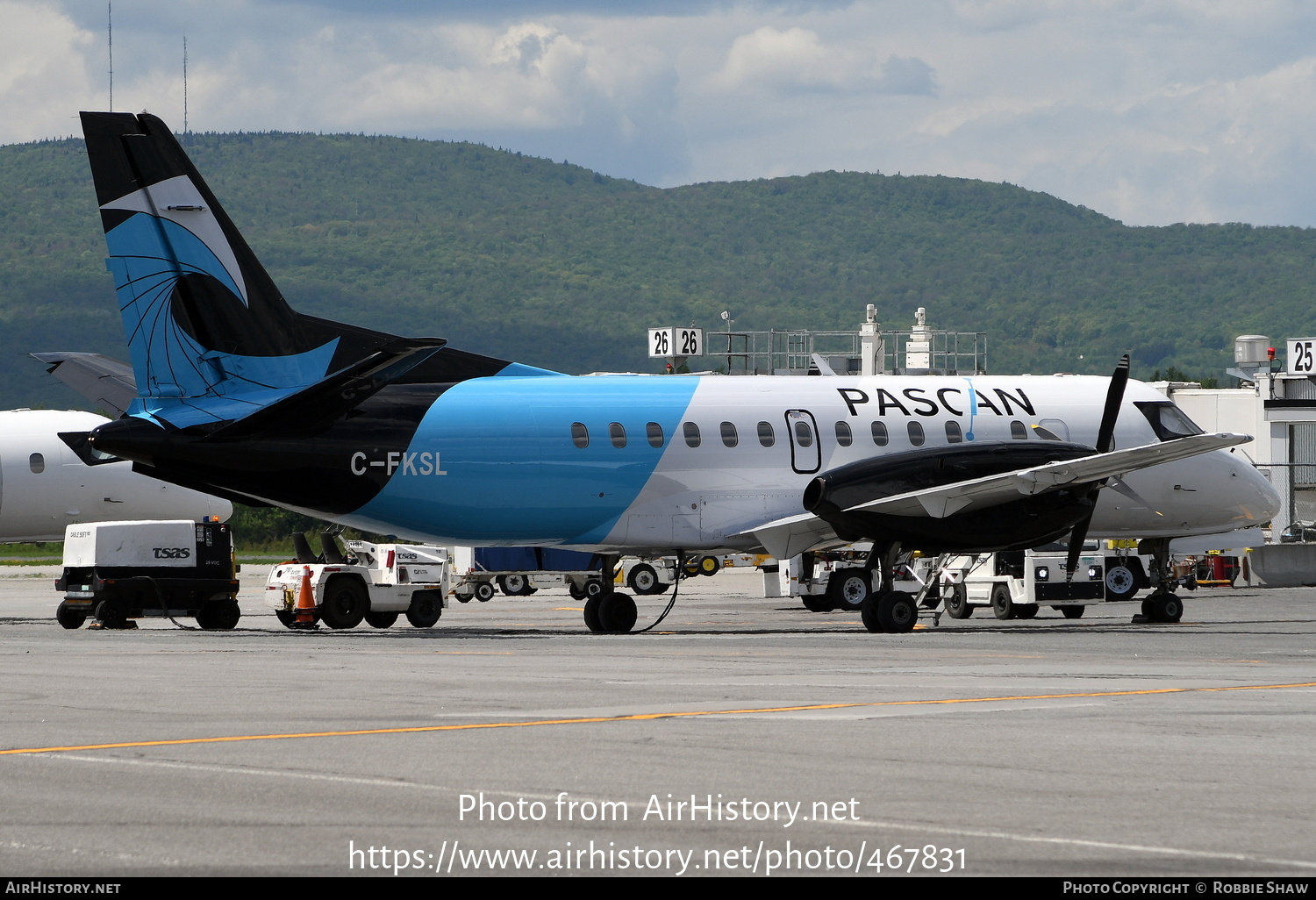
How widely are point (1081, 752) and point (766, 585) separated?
36190 millimetres

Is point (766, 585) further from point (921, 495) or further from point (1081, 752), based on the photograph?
point (1081, 752)

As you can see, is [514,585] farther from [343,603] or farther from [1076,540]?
[1076,540]

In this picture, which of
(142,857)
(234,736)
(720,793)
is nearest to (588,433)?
(234,736)

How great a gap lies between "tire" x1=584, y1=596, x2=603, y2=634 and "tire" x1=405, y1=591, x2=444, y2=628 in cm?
381

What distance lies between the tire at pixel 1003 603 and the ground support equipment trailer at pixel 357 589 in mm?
11691

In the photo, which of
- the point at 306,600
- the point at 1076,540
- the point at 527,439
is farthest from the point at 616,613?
the point at 1076,540

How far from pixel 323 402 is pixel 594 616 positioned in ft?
20.9

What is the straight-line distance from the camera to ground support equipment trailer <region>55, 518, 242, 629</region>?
32531mm

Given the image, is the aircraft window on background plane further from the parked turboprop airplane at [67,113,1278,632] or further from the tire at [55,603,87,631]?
the tire at [55,603,87,631]

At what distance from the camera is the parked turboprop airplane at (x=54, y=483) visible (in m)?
40.4

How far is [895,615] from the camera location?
92.7 ft

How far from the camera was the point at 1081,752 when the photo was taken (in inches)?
462

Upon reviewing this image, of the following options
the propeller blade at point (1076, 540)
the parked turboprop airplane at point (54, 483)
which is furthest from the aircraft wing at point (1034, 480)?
the parked turboprop airplane at point (54, 483)

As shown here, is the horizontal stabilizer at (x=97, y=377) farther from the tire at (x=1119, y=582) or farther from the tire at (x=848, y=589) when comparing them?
the tire at (x=1119, y=582)
